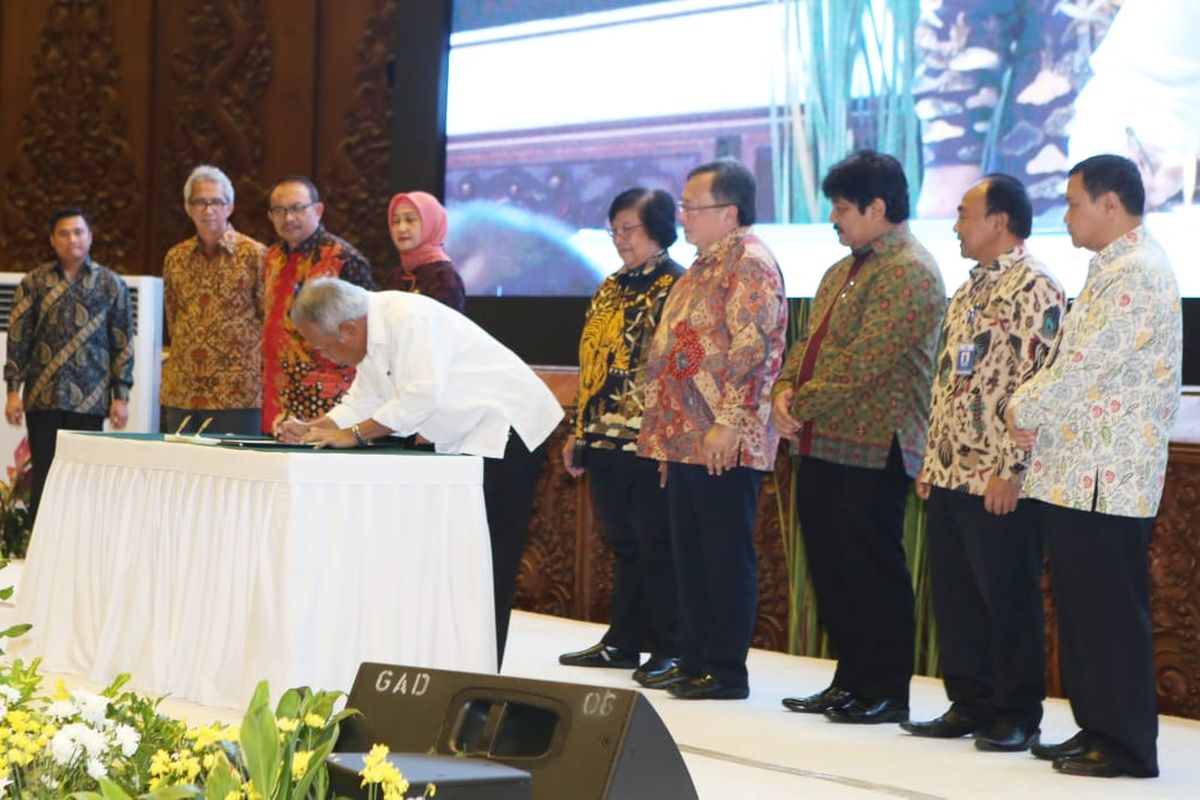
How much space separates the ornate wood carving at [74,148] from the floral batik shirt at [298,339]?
273 centimetres

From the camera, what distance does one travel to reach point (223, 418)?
5730 mm

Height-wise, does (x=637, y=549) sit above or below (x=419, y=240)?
below

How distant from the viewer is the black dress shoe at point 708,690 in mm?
4207

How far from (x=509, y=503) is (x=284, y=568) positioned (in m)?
0.78

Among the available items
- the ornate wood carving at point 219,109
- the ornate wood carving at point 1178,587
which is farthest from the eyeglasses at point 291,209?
the ornate wood carving at point 1178,587

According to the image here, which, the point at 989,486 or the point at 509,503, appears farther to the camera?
the point at 509,503

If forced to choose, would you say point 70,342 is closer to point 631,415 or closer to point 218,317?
point 218,317

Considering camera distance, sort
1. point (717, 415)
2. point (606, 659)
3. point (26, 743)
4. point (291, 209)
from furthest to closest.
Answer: point (291, 209) < point (606, 659) < point (717, 415) < point (26, 743)

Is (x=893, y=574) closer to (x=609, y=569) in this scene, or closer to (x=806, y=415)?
(x=806, y=415)

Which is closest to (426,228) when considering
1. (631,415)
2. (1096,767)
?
(631,415)

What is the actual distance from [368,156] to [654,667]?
3.32m

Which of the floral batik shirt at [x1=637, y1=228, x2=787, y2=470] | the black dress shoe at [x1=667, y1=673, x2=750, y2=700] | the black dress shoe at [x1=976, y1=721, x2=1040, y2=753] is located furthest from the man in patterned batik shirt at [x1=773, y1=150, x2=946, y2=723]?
the black dress shoe at [x1=976, y1=721, x2=1040, y2=753]

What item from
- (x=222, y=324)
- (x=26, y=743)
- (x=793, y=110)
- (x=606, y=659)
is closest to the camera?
(x=26, y=743)

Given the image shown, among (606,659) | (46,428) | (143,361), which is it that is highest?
(143,361)
